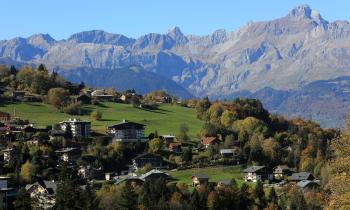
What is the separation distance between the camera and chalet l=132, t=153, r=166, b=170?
104m

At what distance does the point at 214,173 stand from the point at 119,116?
126 feet

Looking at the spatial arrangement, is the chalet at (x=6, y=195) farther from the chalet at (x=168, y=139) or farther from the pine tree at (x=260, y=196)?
the chalet at (x=168, y=139)

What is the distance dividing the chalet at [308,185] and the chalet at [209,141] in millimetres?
21532

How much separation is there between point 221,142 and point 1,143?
38.1 m

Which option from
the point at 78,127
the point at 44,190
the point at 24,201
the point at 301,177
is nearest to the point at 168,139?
the point at 78,127

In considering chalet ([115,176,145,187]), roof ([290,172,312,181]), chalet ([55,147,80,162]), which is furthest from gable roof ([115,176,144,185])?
roof ([290,172,312,181])

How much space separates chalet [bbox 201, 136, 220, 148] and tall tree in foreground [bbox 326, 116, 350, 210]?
94.3 metres

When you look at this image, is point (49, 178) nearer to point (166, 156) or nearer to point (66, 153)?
point (66, 153)

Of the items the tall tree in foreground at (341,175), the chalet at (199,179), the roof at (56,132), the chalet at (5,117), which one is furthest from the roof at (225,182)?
the tall tree in foreground at (341,175)

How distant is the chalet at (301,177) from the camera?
10312 cm

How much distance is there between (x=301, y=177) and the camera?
104m

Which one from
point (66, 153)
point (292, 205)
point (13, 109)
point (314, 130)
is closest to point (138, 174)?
point (66, 153)

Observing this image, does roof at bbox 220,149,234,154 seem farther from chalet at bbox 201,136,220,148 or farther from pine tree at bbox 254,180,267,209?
pine tree at bbox 254,180,267,209

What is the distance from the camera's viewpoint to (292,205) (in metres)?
83.5
